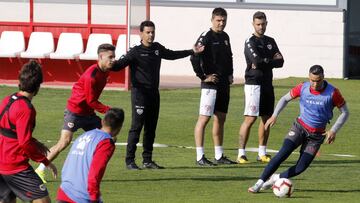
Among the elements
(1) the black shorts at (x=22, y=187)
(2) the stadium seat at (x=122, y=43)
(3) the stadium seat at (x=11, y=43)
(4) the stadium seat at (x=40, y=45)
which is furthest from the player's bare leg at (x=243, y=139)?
(3) the stadium seat at (x=11, y=43)

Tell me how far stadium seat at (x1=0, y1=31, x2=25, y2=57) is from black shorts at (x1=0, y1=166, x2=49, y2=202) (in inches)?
766

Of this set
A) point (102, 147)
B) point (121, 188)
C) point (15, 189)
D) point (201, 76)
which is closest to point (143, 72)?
point (201, 76)

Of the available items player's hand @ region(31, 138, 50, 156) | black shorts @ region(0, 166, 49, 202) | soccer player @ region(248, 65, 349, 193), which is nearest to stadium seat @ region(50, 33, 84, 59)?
soccer player @ region(248, 65, 349, 193)

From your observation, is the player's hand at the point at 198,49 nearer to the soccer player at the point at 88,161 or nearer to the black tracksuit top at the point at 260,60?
the black tracksuit top at the point at 260,60

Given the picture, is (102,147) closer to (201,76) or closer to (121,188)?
(121,188)

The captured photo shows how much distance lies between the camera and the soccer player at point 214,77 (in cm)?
1775

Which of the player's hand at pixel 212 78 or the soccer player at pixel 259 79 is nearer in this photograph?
the player's hand at pixel 212 78

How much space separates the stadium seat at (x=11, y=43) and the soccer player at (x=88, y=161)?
2076 centimetres

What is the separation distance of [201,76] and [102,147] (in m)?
7.69

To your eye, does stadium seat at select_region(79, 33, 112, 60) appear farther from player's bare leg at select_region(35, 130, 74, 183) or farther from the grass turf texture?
player's bare leg at select_region(35, 130, 74, 183)

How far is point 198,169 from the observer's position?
679 inches

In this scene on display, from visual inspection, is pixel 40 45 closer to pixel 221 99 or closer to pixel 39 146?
pixel 221 99

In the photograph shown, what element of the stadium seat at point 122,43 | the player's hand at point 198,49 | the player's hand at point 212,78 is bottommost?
the player's hand at point 212,78

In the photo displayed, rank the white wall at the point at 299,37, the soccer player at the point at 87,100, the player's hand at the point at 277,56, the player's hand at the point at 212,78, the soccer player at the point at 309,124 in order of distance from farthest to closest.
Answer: the white wall at the point at 299,37 < the player's hand at the point at 277,56 < the player's hand at the point at 212,78 < the soccer player at the point at 87,100 < the soccer player at the point at 309,124
